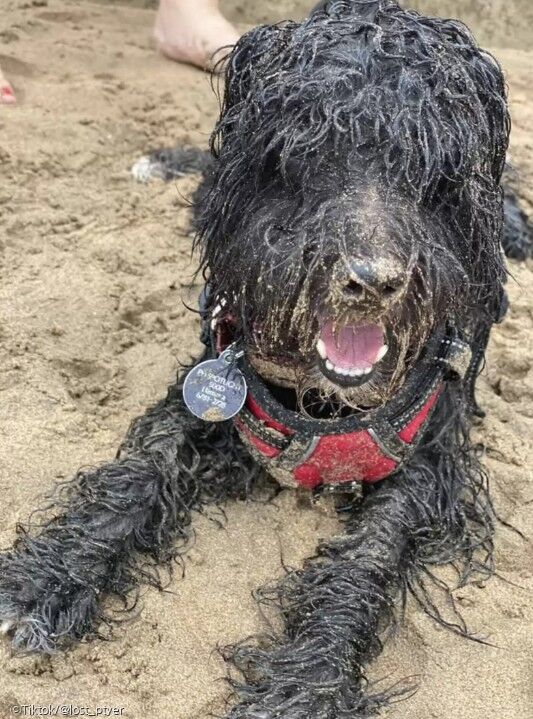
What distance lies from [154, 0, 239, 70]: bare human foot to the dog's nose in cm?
346

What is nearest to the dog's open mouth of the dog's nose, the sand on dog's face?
the dog's nose

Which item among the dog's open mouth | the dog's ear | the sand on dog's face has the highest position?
the dog's ear

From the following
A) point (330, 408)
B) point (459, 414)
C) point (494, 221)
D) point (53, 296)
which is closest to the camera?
point (494, 221)

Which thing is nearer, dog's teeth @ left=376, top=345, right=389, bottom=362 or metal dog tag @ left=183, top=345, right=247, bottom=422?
dog's teeth @ left=376, top=345, right=389, bottom=362

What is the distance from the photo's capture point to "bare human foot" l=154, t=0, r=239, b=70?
5.00 m

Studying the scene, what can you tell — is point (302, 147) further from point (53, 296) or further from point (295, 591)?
point (53, 296)

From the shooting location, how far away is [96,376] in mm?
3031

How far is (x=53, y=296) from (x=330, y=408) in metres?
1.38

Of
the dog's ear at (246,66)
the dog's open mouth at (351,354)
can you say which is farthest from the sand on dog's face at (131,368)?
the dog's ear at (246,66)

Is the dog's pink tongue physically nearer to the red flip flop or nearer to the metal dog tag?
the metal dog tag

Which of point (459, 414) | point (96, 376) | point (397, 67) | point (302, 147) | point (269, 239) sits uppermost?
point (397, 67)

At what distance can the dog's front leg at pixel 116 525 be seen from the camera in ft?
7.18

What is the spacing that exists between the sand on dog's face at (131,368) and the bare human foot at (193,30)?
11cm

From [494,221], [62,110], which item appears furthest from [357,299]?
[62,110]
